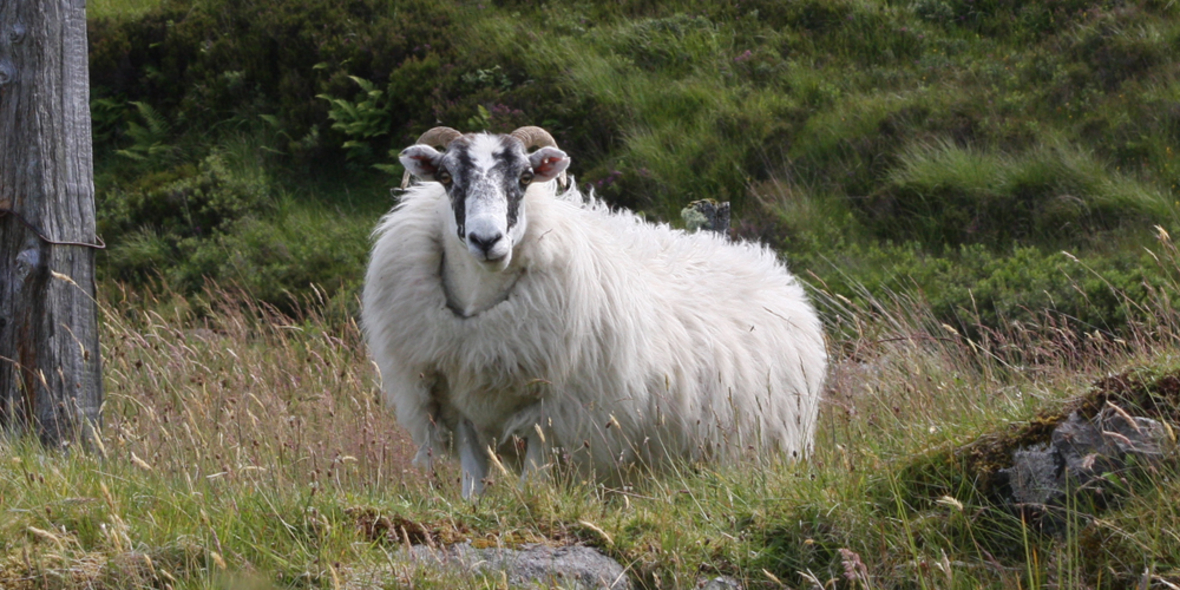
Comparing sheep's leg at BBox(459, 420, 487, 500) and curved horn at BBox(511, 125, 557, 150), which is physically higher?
curved horn at BBox(511, 125, 557, 150)

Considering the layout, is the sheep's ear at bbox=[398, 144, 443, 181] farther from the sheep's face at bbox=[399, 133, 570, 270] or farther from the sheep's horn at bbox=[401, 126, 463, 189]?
the sheep's horn at bbox=[401, 126, 463, 189]

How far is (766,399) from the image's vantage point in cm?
576

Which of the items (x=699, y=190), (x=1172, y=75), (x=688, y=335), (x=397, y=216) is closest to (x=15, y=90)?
(x=397, y=216)

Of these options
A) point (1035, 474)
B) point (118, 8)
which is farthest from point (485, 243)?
point (118, 8)

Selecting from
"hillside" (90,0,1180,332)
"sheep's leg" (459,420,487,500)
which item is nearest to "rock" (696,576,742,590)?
"sheep's leg" (459,420,487,500)

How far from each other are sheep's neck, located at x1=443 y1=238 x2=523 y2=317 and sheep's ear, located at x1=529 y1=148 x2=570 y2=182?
0.43 m

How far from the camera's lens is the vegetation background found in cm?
344

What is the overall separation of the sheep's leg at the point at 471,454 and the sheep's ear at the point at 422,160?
3.80 ft

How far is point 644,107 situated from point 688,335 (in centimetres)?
688

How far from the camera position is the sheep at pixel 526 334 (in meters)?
4.89

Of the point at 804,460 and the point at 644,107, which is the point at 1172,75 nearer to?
the point at 644,107

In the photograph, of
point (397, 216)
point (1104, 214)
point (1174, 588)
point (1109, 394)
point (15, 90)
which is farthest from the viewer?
point (1104, 214)

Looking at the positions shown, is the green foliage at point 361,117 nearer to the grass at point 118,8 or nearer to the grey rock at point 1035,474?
the grass at point 118,8

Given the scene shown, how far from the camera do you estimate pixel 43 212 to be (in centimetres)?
494
